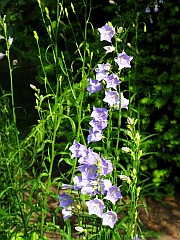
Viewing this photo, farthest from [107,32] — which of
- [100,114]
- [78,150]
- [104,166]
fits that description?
[104,166]

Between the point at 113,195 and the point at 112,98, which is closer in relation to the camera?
the point at 113,195

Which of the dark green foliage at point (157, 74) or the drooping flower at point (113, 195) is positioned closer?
the drooping flower at point (113, 195)

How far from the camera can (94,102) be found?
4.45 m

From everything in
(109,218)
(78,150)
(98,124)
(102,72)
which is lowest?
(109,218)

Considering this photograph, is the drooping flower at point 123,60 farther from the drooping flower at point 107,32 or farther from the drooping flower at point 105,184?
the drooping flower at point 105,184

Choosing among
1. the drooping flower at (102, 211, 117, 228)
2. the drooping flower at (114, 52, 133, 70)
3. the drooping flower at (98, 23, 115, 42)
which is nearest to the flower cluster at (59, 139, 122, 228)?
the drooping flower at (102, 211, 117, 228)

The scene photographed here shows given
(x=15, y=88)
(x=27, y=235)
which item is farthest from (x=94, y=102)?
(x=15, y=88)

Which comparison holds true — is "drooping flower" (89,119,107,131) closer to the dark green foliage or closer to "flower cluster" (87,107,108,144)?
"flower cluster" (87,107,108,144)

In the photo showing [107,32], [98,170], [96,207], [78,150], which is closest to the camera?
[98,170]

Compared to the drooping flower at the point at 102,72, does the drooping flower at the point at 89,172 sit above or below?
below

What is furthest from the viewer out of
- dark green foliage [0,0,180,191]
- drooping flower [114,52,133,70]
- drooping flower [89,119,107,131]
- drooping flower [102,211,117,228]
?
dark green foliage [0,0,180,191]

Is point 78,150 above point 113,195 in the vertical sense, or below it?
above

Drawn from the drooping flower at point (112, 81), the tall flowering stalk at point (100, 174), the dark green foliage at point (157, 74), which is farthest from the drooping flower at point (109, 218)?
the dark green foliage at point (157, 74)

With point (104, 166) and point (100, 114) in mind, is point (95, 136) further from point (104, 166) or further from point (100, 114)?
point (104, 166)
